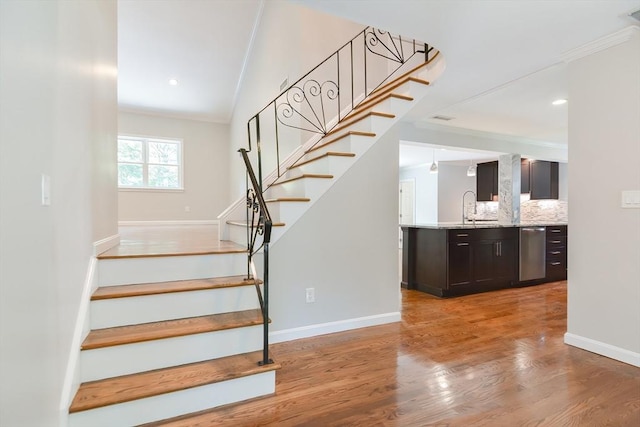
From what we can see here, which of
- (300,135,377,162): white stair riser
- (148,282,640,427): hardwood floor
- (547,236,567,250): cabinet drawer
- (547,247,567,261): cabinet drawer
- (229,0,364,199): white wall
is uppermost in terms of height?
(229,0,364,199): white wall

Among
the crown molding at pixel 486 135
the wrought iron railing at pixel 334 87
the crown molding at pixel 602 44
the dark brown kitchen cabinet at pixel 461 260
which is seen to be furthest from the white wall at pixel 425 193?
the crown molding at pixel 602 44

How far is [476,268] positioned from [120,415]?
14.1ft

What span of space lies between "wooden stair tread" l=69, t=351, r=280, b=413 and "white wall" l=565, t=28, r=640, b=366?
259cm

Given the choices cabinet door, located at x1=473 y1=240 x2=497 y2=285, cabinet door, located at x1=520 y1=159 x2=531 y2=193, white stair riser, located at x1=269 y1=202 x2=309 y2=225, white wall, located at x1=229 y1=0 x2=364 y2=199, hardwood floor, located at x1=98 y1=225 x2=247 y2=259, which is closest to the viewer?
hardwood floor, located at x1=98 y1=225 x2=247 y2=259

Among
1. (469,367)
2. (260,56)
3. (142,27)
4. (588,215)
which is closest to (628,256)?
(588,215)

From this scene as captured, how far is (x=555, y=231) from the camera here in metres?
5.26

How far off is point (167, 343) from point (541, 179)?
698 centimetres

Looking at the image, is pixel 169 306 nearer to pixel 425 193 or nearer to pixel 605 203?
pixel 605 203

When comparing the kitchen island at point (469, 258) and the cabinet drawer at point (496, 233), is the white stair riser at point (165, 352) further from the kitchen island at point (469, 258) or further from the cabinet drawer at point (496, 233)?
the cabinet drawer at point (496, 233)

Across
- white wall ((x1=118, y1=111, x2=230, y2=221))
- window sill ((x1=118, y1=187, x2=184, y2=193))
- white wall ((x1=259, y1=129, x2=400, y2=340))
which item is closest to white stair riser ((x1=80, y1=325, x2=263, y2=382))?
white wall ((x1=259, y1=129, x2=400, y2=340))

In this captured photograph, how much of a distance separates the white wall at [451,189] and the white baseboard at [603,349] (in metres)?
6.46

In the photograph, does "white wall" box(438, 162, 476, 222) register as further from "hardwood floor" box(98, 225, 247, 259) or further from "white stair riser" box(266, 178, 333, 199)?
"hardwood floor" box(98, 225, 247, 259)

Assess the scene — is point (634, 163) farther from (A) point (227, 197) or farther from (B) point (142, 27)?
(A) point (227, 197)

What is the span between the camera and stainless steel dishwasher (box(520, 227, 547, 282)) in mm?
4906
